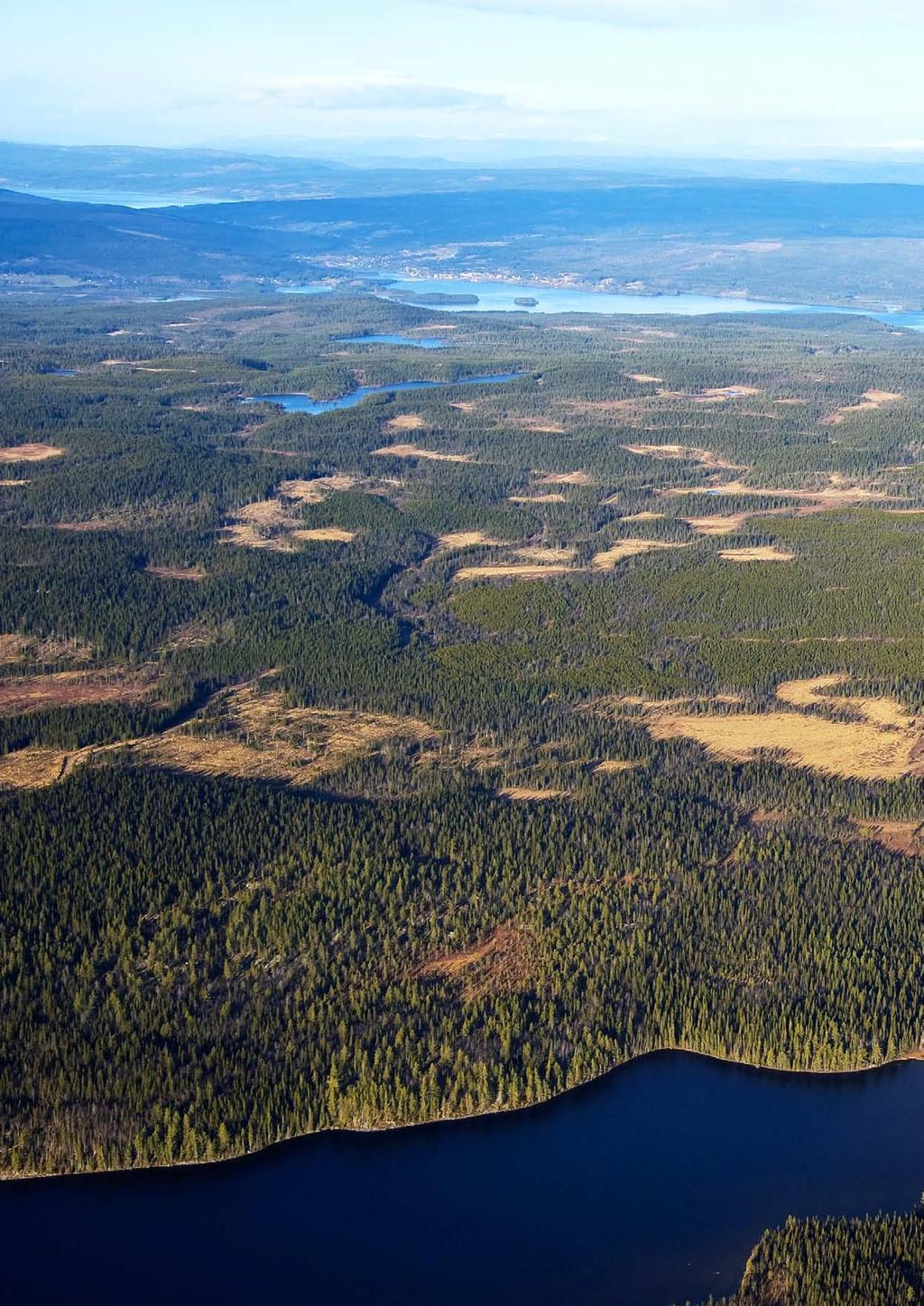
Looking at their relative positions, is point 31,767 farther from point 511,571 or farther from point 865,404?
point 865,404

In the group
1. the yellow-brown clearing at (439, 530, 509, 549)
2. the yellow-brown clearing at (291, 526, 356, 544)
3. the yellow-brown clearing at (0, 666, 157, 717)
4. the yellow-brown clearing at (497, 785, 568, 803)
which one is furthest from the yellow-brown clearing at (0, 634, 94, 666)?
the yellow-brown clearing at (439, 530, 509, 549)

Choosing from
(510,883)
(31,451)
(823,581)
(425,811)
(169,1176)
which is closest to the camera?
(169,1176)

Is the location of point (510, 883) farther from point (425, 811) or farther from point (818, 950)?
point (818, 950)

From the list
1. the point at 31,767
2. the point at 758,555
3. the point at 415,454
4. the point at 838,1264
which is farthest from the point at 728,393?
the point at 838,1264

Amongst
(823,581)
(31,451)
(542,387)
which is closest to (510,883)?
(823,581)

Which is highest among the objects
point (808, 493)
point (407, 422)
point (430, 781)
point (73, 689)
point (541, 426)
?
point (541, 426)

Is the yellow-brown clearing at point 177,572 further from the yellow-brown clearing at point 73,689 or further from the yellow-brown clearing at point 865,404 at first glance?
the yellow-brown clearing at point 865,404
